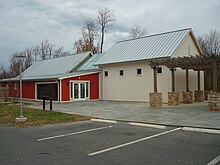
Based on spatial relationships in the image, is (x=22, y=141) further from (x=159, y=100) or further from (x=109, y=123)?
(x=159, y=100)

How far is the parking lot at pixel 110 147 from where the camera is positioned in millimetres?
6137

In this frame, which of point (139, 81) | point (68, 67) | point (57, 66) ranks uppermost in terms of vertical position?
point (57, 66)

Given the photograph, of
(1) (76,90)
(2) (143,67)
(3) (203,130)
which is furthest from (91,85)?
(3) (203,130)

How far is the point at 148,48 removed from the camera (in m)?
25.2

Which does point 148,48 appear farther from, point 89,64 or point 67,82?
point 89,64

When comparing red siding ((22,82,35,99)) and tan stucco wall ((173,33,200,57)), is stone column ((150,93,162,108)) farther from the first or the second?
red siding ((22,82,35,99))

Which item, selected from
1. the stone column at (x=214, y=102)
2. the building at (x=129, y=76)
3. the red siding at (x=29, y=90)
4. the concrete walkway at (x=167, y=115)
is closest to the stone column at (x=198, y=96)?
the building at (x=129, y=76)

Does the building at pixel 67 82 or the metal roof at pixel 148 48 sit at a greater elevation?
the metal roof at pixel 148 48

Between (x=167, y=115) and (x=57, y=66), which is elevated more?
(x=57, y=66)

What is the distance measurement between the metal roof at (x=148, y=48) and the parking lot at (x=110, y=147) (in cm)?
1372

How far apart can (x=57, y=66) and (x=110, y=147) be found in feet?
94.4

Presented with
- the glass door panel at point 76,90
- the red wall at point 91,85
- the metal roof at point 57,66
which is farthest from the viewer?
the metal roof at point 57,66

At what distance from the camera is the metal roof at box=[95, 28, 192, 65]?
23288 mm

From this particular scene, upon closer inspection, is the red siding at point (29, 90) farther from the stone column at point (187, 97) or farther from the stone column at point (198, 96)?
the stone column at point (198, 96)
